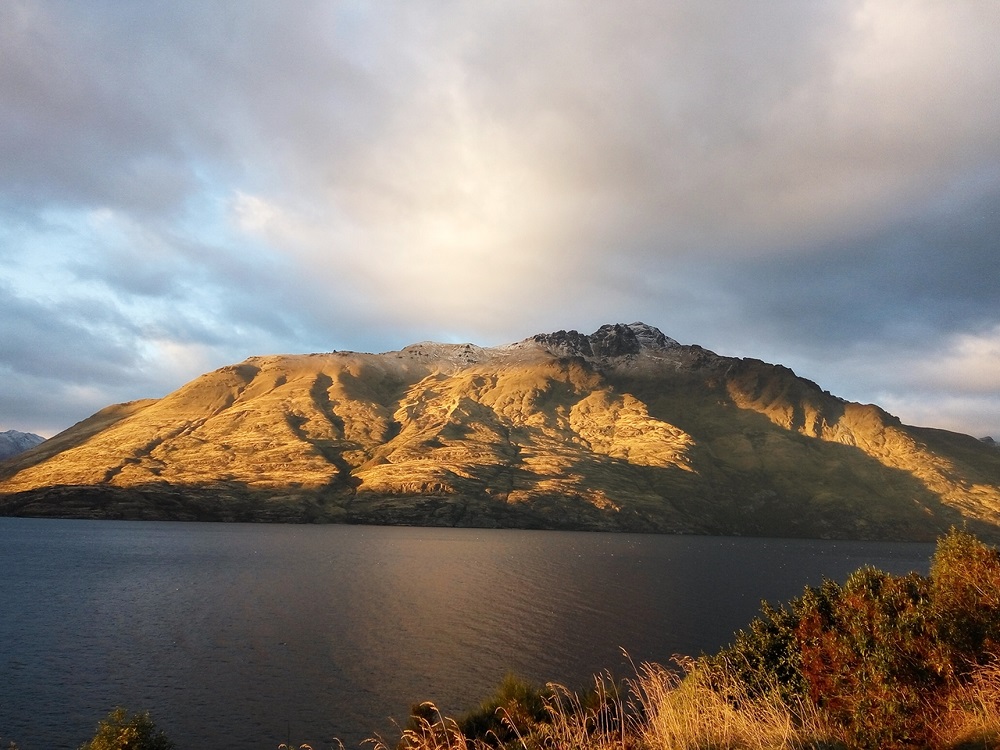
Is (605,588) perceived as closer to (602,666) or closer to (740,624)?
(740,624)

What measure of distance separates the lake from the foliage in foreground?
9859mm

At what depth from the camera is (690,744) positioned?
12336mm

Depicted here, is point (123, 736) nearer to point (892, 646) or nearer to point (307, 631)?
point (892, 646)

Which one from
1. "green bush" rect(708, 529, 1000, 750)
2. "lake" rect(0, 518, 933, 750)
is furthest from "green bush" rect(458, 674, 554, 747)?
"green bush" rect(708, 529, 1000, 750)

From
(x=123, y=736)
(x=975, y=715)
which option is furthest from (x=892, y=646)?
(x=123, y=736)

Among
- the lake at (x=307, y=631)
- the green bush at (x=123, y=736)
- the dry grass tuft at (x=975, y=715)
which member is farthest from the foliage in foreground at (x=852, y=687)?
the lake at (x=307, y=631)

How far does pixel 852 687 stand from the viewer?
594 inches

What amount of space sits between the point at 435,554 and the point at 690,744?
449ft

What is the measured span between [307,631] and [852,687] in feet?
189

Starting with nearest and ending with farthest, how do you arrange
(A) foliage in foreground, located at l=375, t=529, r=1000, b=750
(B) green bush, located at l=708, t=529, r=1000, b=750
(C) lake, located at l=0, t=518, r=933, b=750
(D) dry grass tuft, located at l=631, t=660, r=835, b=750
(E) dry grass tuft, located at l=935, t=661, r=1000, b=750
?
(E) dry grass tuft, located at l=935, t=661, r=1000, b=750
(D) dry grass tuft, located at l=631, t=660, r=835, b=750
(A) foliage in foreground, located at l=375, t=529, r=1000, b=750
(B) green bush, located at l=708, t=529, r=1000, b=750
(C) lake, located at l=0, t=518, r=933, b=750

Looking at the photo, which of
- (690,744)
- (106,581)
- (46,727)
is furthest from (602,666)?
(106,581)

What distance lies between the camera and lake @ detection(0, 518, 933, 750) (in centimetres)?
4019

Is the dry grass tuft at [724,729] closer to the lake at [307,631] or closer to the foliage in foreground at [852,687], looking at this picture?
the foliage in foreground at [852,687]

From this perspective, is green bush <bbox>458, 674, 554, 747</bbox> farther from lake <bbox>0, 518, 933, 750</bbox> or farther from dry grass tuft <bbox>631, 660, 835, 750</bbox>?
dry grass tuft <bbox>631, 660, 835, 750</bbox>
